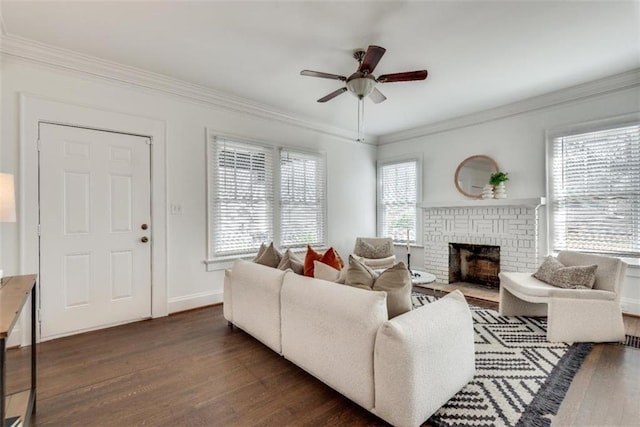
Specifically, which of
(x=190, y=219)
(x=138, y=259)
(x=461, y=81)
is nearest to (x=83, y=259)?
(x=138, y=259)

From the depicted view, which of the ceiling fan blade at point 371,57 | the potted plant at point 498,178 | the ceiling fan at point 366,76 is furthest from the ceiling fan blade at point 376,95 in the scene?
the potted plant at point 498,178

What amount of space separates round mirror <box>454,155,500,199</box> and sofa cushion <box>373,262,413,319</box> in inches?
135

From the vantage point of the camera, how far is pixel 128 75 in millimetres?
3160

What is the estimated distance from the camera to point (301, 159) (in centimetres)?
479

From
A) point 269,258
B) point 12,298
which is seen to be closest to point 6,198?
point 12,298

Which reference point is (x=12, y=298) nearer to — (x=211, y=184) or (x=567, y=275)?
(x=211, y=184)

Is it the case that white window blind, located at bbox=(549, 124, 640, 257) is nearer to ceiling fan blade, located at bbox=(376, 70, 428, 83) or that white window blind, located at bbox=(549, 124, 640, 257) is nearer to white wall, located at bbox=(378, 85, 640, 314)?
white wall, located at bbox=(378, 85, 640, 314)

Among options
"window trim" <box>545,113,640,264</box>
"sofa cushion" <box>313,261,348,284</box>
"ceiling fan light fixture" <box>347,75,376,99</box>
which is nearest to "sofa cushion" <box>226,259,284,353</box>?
"sofa cushion" <box>313,261,348,284</box>

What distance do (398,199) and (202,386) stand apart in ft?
14.8

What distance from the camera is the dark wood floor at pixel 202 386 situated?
5.59ft

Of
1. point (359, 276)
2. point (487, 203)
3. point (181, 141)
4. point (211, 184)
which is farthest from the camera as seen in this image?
point (487, 203)

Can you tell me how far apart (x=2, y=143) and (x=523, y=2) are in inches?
170

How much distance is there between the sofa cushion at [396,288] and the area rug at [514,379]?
61cm

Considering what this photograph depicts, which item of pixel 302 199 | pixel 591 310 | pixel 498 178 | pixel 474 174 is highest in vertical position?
pixel 474 174
